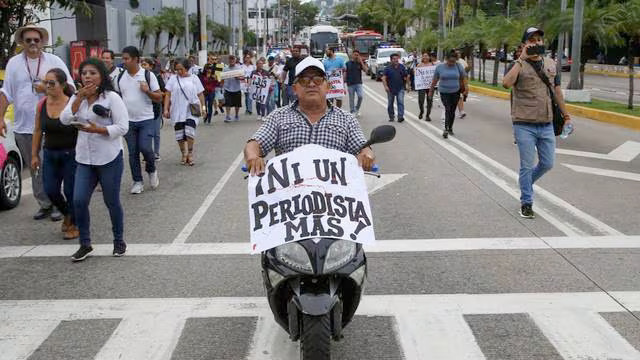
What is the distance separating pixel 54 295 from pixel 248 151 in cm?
228

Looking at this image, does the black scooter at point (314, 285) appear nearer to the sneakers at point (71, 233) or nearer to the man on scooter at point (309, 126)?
the man on scooter at point (309, 126)

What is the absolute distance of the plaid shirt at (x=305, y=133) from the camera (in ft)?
15.6

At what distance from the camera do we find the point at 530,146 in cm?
824

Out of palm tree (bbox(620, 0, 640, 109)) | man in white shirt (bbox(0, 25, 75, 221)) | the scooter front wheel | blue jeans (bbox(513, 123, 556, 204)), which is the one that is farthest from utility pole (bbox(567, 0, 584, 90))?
the scooter front wheel

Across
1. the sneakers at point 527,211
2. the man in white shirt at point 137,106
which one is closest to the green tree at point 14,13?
the man in white shirt at point 137,106

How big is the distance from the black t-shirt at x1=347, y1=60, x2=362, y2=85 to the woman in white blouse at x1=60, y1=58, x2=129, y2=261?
44.1 feet

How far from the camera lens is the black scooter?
157 inches

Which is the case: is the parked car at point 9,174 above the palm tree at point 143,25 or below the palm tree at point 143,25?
below

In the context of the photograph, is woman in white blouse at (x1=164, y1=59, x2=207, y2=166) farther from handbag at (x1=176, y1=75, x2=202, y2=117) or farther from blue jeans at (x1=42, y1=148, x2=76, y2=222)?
blue jeans at (x1=42, y1=148, x2=76, y2=222)

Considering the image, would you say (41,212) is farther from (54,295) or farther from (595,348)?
(595,348)

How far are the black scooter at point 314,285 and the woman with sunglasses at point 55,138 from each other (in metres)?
3.83

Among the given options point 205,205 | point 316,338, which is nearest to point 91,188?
point 205,205

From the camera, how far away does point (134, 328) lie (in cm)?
511

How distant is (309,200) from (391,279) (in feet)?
6.96
